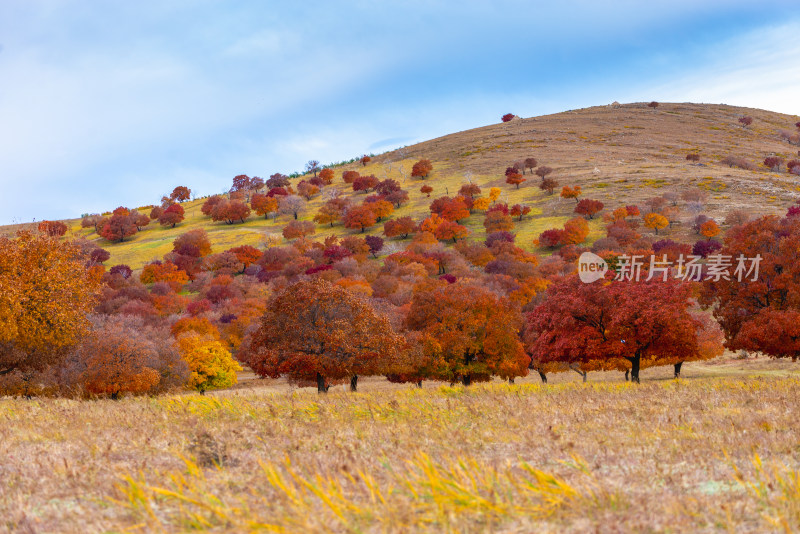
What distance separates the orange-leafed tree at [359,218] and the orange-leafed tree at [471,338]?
79.3 metres

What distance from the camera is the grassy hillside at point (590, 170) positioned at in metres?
111

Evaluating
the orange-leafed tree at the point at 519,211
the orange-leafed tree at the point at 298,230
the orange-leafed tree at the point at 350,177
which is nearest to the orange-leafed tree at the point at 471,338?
the orange-leafed tree at the point at 519,211

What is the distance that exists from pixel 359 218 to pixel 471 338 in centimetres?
8261

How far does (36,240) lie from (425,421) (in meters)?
28.2

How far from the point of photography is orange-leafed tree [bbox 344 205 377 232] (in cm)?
11912

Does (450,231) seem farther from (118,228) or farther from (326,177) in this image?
(118,228)

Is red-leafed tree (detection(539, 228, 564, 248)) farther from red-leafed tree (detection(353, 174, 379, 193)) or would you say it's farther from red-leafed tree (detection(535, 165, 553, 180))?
red-leafed tree (detection(353, 174, 379, 193))

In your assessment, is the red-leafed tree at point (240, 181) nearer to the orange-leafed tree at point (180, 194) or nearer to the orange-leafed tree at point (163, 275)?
the orange-leafed tree at point (180, 194)

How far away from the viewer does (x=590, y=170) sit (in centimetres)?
13725

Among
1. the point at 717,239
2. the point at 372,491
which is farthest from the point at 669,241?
the point at 372,491

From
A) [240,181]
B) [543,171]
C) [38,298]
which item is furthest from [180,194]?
[38,298]

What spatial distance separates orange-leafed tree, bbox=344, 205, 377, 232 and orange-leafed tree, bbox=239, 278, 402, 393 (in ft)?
283

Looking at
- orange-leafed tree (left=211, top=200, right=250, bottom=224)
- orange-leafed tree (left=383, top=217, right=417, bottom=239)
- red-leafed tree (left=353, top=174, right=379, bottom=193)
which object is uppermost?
red-leafed tree (left=353, top=174, right=379, bottom=193)

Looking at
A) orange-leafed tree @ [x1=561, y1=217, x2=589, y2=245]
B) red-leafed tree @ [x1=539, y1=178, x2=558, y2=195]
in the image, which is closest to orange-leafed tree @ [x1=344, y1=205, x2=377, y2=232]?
red-leafed tree @ [x1=539, y1=178, x2=558, y2=195]
